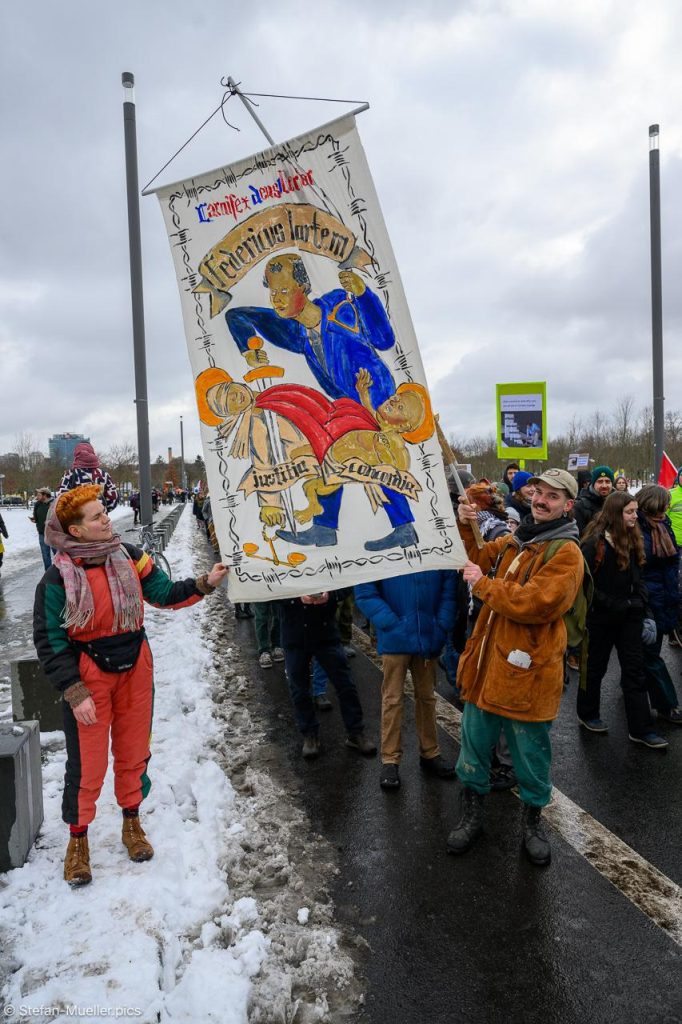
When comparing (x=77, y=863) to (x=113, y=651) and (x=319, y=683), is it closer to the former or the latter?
(x=113, y=651)

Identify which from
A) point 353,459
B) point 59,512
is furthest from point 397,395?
point 59,512

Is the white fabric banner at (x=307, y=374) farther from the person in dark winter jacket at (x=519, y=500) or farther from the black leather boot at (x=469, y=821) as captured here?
the person in dark winter jacket at (x=519, y=500)

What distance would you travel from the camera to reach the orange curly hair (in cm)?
320

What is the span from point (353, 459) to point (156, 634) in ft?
17.8

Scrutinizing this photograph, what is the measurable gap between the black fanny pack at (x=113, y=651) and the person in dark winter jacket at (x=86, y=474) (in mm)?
2387

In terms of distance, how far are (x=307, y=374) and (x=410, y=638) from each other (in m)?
1.93

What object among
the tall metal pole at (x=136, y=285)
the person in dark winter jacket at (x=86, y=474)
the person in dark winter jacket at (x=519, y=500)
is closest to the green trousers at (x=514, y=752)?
the person in dark winter jacket at (x=86, y=474)

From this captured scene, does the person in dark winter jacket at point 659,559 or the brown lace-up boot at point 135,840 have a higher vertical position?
the person in dark winter jacket at point 659,559

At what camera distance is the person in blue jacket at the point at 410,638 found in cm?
425

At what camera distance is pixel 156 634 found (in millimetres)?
7906

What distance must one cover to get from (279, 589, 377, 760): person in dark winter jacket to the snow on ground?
565 mm

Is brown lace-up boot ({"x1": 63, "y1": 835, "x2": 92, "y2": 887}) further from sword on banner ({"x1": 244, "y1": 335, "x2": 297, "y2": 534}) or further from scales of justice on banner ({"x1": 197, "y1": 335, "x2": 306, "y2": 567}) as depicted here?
sword on banner ({"x1": 244, "y1": 335, "x2": 297, "y2": 534})

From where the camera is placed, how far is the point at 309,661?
16.4 feet

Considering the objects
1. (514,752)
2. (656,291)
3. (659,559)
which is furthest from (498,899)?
(656,291)
